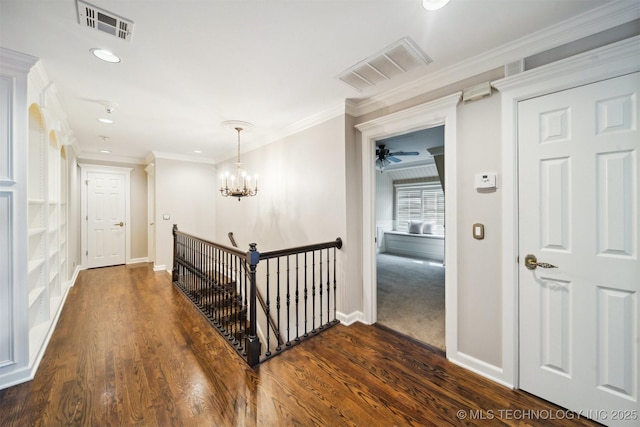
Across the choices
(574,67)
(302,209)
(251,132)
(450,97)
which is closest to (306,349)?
(302,209)

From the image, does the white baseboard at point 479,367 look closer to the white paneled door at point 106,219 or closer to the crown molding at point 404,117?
the crown molding at point 404,117

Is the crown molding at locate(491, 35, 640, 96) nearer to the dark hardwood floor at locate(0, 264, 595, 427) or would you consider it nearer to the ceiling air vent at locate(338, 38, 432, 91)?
the ceiling air vent at locate(338, 38, 432, 91)

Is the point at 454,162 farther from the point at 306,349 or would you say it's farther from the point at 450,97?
the point at 306,349

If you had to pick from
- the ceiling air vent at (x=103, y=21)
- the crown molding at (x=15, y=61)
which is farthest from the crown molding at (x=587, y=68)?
the crown molding at (x=15, y=61)

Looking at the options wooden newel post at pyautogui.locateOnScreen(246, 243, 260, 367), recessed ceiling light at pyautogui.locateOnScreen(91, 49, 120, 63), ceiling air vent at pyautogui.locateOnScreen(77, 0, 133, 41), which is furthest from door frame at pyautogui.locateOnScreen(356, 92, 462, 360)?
recessed ceiling light at pyautogui.locateOnScreen(91, 49, 120, 63)

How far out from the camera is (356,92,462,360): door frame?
208 cm

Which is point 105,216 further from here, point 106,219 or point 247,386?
point 247,386

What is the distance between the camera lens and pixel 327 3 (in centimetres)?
144

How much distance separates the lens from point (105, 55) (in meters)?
1.92

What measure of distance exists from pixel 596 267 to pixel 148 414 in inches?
116

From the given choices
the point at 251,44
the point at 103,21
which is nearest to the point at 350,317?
the point at 251,44

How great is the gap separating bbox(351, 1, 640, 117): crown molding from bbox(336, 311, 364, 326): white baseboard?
7.68 ft

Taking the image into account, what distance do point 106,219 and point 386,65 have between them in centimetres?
642

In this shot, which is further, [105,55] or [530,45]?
[105,55]
